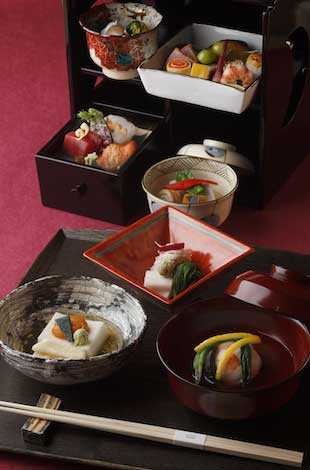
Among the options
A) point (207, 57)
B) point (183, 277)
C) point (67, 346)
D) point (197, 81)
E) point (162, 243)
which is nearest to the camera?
point (67, 346)

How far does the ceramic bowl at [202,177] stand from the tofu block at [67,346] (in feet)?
1.61

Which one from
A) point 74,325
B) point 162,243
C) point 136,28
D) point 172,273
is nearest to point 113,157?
point 136,28

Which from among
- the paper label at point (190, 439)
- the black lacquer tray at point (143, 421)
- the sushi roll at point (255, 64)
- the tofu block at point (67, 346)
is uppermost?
the sushi roll at point (255, 64)

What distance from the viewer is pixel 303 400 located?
153cm

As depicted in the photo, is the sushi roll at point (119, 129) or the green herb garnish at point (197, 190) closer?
the green herb garnish at point (197, 190)

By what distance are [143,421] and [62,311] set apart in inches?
12.3

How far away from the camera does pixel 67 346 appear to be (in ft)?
5.20

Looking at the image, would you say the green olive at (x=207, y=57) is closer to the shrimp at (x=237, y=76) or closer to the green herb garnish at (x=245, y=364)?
the shrimp at (x=237, y=76)

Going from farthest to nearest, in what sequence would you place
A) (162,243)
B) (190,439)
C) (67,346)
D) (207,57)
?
1. (207,57)
2. (162,243)
3. (67,346)
4. (190,439)

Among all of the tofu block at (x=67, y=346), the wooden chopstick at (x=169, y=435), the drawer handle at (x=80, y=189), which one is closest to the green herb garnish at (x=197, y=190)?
the drawer handle at (x=80, y=189)

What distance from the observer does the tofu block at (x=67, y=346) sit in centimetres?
157

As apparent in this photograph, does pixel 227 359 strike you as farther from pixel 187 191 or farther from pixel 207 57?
pixel 207 57

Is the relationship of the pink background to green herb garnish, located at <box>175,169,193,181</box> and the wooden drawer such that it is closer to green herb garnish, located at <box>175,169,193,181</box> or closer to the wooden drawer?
the wooden drawer

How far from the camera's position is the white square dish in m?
2.04
